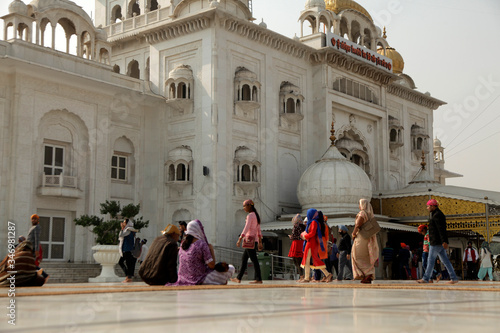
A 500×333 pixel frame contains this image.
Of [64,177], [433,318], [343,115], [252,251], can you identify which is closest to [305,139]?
[343,115]

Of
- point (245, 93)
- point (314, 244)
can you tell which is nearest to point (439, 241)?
point (314, 244)

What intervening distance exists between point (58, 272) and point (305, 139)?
462 inches

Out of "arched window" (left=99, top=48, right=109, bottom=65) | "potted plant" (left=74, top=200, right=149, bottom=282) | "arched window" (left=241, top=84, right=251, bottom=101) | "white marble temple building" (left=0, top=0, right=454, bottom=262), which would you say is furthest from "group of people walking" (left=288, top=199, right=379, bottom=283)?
"arched window" (left=99, top=48, right=109, bottom=65)

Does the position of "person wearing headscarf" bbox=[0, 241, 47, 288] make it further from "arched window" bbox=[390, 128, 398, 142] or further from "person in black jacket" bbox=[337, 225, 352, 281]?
"arched window" bbox=[390, 128, 398, 142]

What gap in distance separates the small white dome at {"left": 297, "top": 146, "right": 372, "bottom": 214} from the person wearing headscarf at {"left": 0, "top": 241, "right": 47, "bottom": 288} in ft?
50.2

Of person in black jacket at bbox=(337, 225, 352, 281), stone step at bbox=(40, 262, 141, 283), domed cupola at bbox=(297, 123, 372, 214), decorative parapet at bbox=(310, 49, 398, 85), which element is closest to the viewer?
person in black jacket at bbox=(337, 225, 352, 281)

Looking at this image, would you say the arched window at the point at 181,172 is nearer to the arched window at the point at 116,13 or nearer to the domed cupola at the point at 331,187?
the domed cupola at the point at 331,187

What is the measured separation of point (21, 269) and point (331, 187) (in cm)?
1593

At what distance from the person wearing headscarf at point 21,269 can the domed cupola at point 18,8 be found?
43.9 ft

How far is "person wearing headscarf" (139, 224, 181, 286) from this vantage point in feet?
28.9

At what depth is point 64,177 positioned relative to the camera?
64.3ft

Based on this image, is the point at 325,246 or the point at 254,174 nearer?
the point at 325,246

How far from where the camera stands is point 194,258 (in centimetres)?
909

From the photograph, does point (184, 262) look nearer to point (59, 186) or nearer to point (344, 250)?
point (344, 250)
